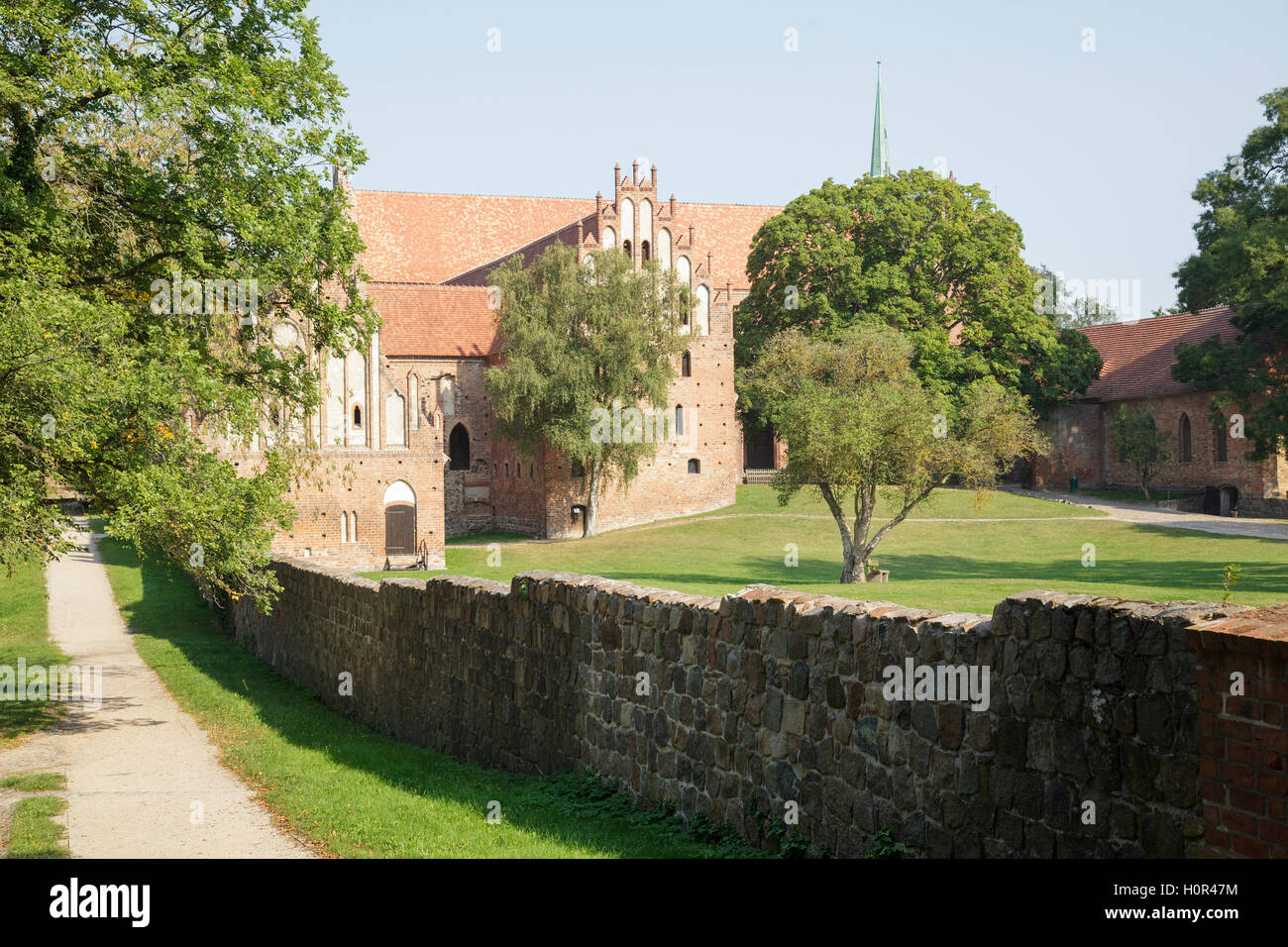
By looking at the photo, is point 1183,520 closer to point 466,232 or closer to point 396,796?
point 466,232

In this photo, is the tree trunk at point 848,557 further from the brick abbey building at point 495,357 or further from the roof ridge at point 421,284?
the roof ridge at point 421,284

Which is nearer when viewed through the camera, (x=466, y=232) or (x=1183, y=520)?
(x=1183, y=520)

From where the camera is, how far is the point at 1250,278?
38125 millimetres

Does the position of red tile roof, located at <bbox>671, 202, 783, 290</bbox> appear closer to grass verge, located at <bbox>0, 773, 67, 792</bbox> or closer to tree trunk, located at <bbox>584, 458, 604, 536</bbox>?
tree trunk, located at <bbox>584, 458, 604, 536</bbox>

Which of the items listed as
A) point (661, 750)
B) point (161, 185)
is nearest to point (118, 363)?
point (161, 185)

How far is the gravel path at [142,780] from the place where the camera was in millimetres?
8300

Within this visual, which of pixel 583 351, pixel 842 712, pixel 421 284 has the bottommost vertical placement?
pixel 842 712

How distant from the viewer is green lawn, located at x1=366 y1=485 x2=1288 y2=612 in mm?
26969

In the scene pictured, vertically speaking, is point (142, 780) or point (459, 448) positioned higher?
point (459, 448)

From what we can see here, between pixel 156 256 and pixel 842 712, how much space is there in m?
9.73

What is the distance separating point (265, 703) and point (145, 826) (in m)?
6.80

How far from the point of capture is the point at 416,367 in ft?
172

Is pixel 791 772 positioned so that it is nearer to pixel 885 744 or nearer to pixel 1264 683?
pixel 885 744

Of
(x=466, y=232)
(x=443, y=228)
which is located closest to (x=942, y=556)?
(x=466, y=232)
